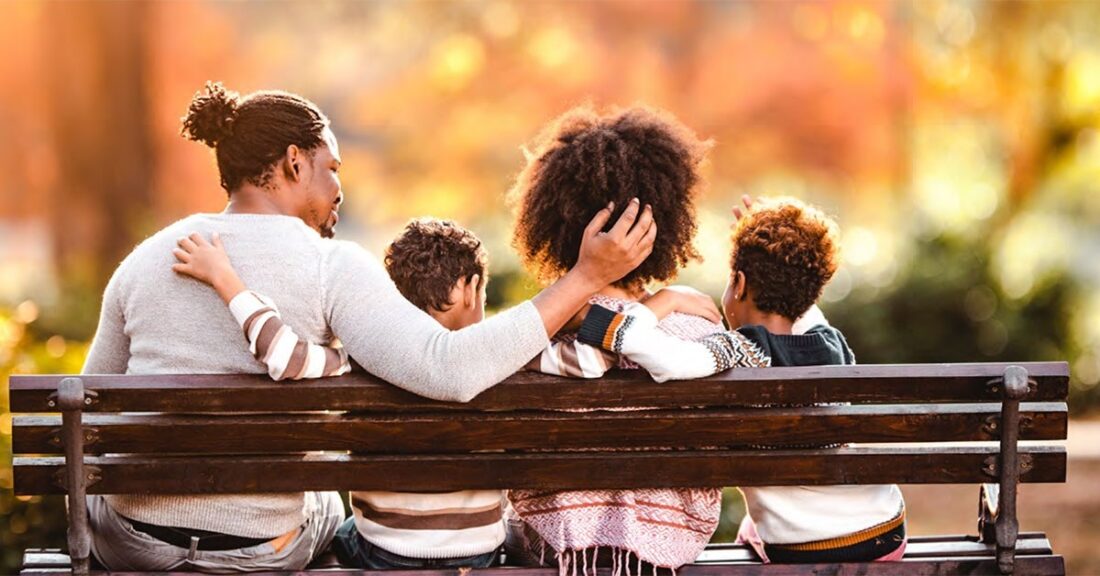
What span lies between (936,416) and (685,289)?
0.65 metres

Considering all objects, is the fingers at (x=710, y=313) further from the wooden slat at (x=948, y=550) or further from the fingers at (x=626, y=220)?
the wooden slat at (x=948, y=550)

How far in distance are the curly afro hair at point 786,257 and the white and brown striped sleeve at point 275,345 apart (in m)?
1.08

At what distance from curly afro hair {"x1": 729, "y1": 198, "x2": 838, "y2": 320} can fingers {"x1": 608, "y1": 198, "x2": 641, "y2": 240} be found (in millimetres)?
436

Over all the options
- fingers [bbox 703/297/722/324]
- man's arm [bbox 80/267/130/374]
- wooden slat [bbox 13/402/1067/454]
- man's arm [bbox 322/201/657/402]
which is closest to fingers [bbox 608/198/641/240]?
man's arm [bbox 322/201/657/402]

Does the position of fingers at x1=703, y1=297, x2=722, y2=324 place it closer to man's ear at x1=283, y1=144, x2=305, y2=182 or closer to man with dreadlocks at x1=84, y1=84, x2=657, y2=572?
man with dreadlocks at x1=84, y1=84, x2=657, y2=572

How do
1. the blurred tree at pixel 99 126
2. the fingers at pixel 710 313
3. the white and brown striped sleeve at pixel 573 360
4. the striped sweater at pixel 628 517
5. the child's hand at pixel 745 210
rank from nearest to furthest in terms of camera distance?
the white and brown striped sleeve at pixel 573 360
the striped sweater at pixel 628 517
the fingers at pixel 710 313
the child's hand at pixel 745 210
the blurred tree at pixel 99 126

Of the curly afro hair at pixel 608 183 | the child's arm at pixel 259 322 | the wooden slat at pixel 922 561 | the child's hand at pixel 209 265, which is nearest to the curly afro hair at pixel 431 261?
the curly afro hair at pixel 608 183

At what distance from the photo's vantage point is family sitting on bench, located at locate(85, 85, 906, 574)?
118 inches

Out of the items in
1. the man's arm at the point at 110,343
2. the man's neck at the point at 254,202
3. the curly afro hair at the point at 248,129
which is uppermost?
the curly afro hair at the point at 248,129

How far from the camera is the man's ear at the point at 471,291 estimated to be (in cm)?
331

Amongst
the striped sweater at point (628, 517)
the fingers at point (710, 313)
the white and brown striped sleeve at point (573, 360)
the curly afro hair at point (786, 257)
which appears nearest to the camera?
the white and brown striped sleeve at point (573, 360)

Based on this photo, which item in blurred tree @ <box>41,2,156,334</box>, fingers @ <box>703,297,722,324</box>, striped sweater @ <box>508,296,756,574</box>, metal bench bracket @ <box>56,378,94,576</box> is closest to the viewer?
metal bench bracket @ <box>56,378,94,576</box>

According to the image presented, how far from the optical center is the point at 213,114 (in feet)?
10.7

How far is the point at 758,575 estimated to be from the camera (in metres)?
3.08
